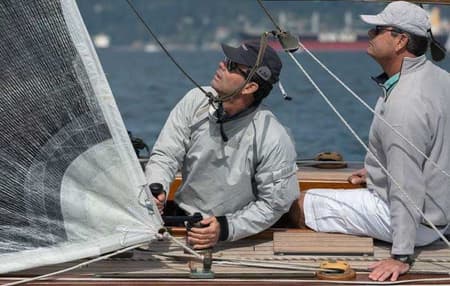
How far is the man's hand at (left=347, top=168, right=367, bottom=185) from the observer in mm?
7368

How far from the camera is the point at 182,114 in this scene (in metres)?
6.75

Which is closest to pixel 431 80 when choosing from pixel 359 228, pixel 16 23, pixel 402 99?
pixel 402 99

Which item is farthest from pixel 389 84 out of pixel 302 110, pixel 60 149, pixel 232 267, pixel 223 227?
pixel 302 110

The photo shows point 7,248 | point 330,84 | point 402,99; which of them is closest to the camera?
point 7,248

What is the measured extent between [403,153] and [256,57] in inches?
32.9

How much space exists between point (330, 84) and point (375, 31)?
3487cm

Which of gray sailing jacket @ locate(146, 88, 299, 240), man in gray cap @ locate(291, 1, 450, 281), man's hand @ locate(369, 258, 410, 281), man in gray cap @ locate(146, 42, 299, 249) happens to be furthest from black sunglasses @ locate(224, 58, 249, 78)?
man's hand @ locate(369, 258, 410, 281)

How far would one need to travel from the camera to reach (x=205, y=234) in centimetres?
643

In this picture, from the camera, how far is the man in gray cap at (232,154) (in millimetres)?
6527

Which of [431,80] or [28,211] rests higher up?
[431,80]

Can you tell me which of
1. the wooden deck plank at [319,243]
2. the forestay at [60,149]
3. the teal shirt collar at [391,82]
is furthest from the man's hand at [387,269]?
the forestay at [60,149]

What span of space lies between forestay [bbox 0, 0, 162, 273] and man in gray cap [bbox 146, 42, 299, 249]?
47 centimetres

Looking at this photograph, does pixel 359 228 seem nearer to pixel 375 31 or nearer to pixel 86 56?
pixel 375 31

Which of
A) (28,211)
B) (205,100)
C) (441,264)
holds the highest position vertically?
(205,100)
